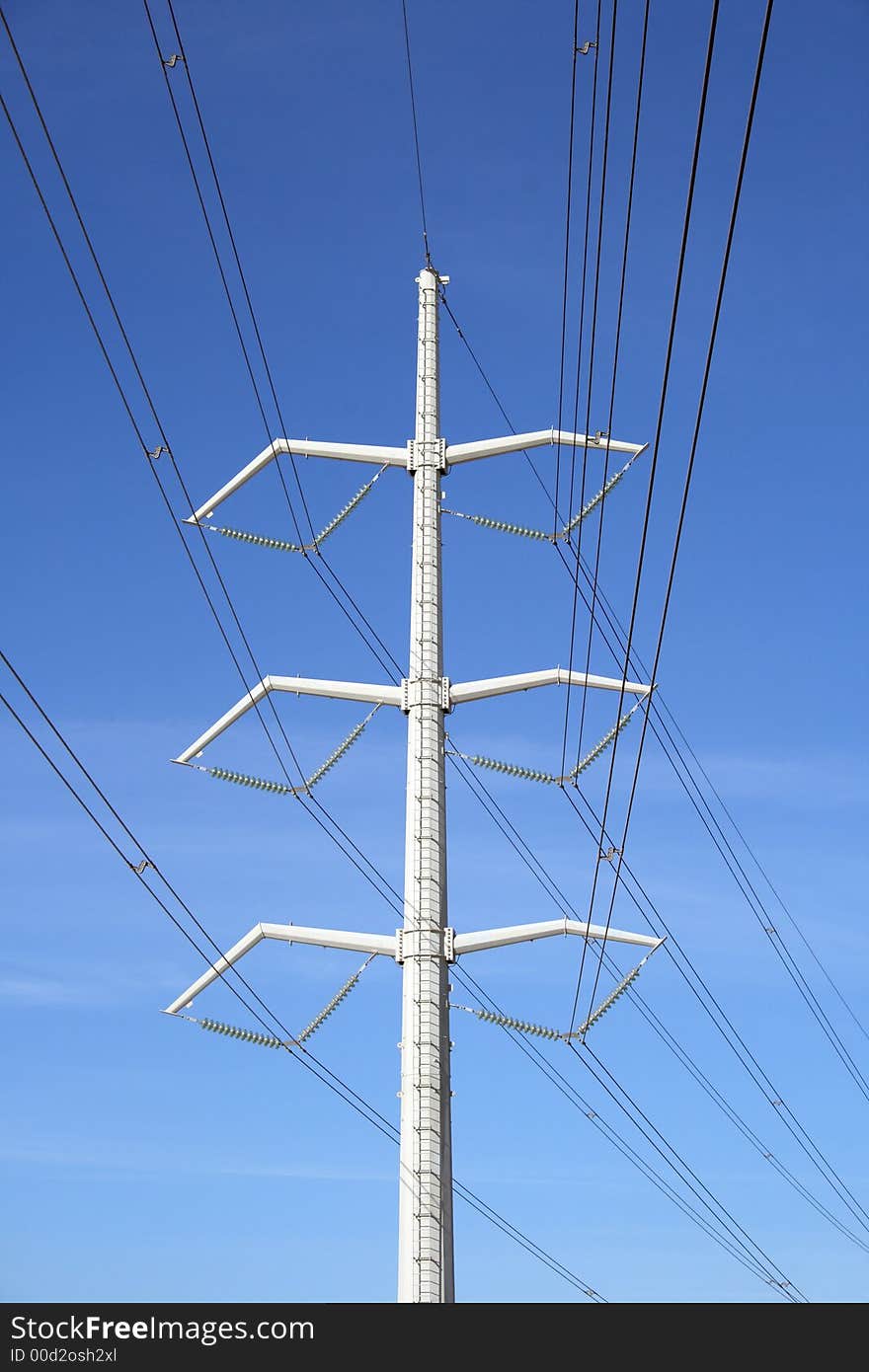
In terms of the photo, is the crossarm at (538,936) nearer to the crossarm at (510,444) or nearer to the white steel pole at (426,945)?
the white steel pole at (426,945)

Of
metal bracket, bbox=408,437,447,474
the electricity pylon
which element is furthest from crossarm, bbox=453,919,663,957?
metal bracket, bbox=408,437,447,474

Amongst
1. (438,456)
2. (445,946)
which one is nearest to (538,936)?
(445,946)

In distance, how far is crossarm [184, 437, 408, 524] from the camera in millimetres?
33625

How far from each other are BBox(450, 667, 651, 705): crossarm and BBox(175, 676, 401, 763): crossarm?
1.35 metres

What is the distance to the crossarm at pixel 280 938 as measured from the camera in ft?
93.4

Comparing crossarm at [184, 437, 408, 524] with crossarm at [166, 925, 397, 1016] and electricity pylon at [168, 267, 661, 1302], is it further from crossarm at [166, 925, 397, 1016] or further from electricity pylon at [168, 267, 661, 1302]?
crossarm at [166, 925, 397, 1016]

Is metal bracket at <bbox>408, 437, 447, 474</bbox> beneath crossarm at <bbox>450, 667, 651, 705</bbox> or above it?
above

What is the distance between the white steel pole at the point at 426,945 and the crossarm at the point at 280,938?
1259 mm

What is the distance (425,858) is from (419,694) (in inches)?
143

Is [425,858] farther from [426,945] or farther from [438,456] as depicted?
[438,456]

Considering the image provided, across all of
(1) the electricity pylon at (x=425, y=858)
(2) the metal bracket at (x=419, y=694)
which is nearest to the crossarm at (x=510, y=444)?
(1) the electricity pylon at (x=425, y=858)
